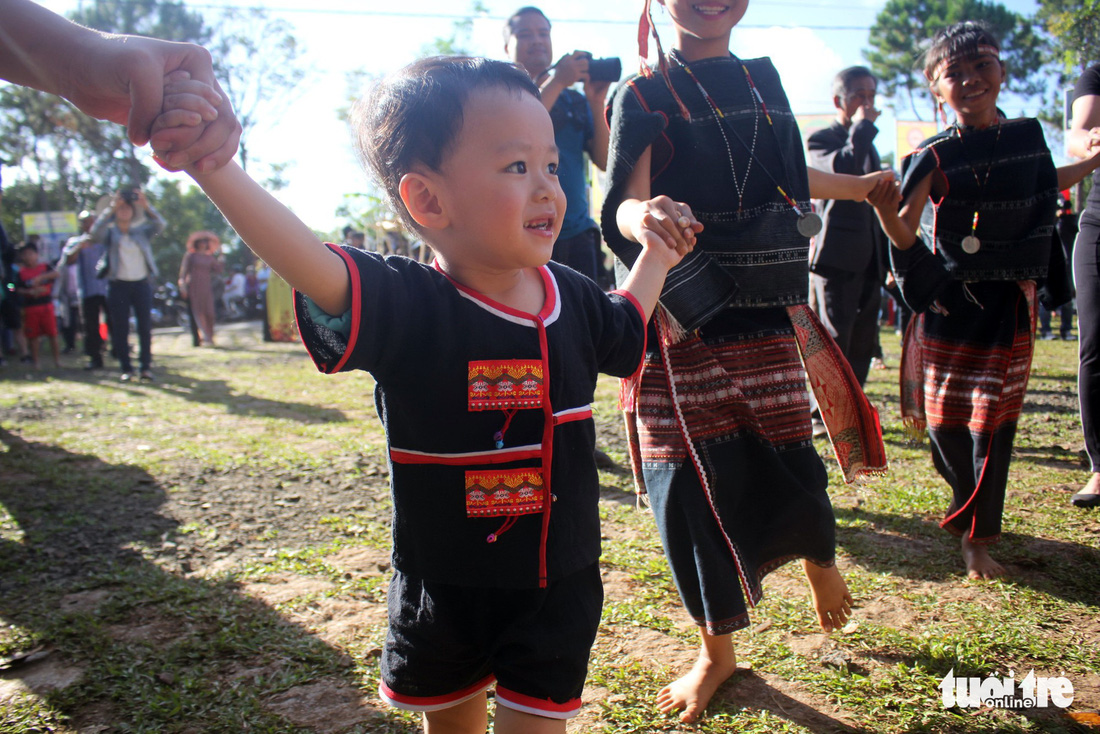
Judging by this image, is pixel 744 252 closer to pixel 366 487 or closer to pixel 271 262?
pixel 271 262

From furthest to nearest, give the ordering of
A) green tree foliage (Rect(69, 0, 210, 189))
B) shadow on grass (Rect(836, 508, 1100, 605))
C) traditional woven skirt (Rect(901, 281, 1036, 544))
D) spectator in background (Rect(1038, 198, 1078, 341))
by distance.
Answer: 1. green tree foliage (Rect(69, 0, 210, 189))
2. spectator in background (Rect(1038, 198, 1078, 341))
3. traditional woven skirt (Rect(901, 281, 1036, 544))
4. shadow on grass (Rect(836, 508, 1100, 605))

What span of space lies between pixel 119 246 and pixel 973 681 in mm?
8981

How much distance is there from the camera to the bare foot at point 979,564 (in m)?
2.75

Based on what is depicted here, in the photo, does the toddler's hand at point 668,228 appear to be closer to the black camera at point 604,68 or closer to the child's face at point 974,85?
the child's face at point 974,85

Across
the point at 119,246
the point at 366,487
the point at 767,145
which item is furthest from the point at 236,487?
the point at 119,246

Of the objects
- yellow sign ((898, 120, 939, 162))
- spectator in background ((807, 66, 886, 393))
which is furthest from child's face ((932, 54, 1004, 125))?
yellow sign ((898, 120, 939, 162))

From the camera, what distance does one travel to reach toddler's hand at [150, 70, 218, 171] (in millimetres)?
1062

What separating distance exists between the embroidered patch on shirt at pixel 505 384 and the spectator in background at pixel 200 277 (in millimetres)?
12936

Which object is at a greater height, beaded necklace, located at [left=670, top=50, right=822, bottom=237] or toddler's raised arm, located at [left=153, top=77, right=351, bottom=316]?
beaded necklace, located at [left=670, top=50, right=822, bottom=237]

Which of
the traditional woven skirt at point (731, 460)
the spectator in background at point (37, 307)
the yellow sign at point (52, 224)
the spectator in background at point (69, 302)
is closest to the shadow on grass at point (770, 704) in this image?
the traditional woven skirt at point (731, 460)

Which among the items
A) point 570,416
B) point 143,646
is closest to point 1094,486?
point 570,416

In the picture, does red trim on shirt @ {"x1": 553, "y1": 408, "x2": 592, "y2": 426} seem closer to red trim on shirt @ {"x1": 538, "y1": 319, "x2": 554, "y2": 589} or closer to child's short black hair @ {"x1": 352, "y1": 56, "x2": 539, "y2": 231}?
red trim on shirt @ {"x1": 538, "y1": 319, "x2": 554, "y2": 589}

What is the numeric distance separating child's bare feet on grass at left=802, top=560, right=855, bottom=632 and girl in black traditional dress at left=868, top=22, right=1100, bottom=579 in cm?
93

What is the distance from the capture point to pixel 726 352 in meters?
2.18
